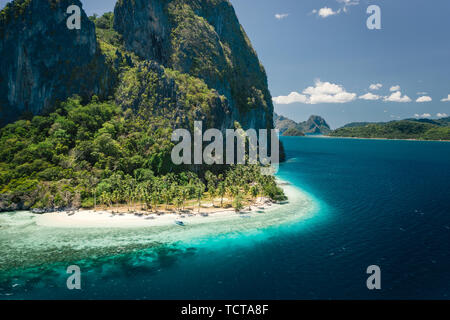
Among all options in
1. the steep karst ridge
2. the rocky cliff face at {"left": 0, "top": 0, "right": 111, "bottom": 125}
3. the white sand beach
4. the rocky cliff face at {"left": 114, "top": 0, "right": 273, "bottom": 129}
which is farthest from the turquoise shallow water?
the rocky cliff face at {"left": 114, "top": 0, "right": 273, "bottom": 129}

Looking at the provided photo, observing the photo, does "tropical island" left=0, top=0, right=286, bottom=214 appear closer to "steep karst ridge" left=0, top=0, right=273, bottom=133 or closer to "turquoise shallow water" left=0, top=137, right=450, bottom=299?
"steep karst ridge" left=0, top=0, right=273, bottom=133

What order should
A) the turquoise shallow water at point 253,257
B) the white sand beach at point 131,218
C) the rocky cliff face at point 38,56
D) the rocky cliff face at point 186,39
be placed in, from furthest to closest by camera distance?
the rocky cliff face at point 186,39 < the rocky cliff face at point 38,56 < the white sand beach at point 131,218 < the turquoise shallow water at point 253,257

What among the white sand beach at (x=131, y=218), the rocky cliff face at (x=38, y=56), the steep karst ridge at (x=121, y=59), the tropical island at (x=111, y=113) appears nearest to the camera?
the white sand beach at (x=131, y=218)

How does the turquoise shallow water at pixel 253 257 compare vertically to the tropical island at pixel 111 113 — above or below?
below

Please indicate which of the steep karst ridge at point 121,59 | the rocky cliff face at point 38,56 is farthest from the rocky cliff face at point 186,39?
the rocky cliff face at point 38,56

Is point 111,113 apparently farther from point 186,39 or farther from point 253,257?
point 253,257

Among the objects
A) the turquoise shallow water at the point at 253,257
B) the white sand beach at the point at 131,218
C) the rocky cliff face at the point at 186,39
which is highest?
the rocky cliff face at the point at 186,39

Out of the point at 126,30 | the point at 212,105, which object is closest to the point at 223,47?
the point at 126,30

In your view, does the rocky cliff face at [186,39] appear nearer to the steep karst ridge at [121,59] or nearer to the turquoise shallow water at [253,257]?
the steep karst ridge at [121,59]
